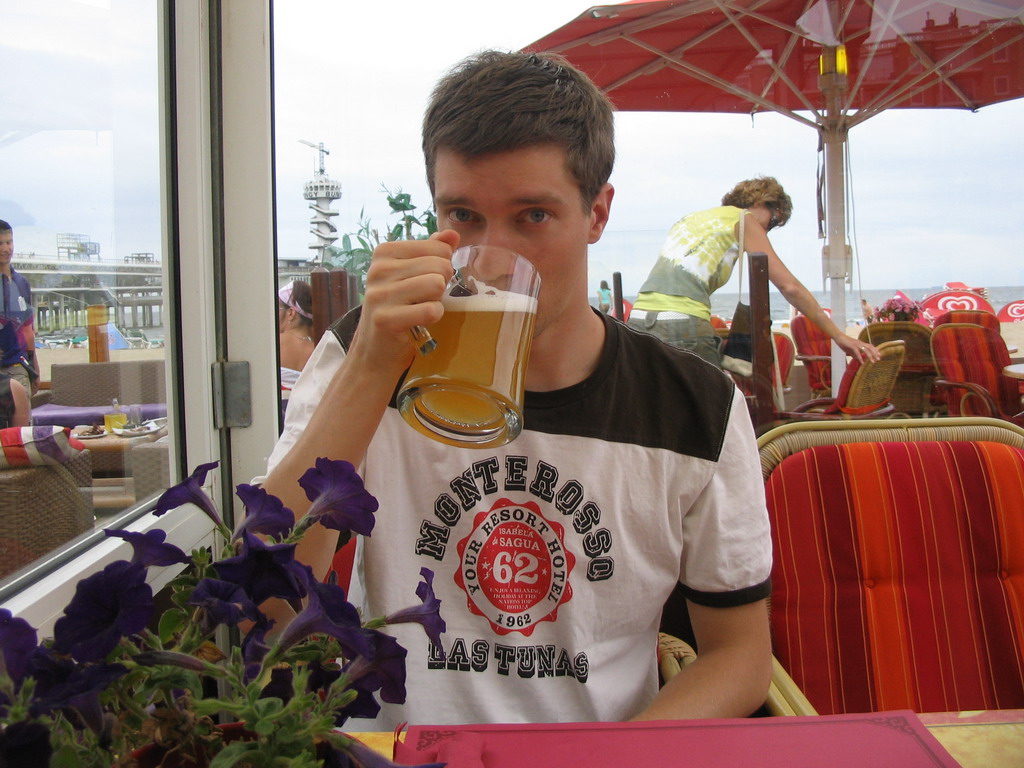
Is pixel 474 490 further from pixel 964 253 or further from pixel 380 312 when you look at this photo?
pixel 964 253

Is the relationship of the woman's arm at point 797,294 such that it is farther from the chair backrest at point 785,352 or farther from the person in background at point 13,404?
the person in background at point 13,404

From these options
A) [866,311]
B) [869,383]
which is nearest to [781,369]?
[866,311]

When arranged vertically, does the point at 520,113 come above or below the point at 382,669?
above

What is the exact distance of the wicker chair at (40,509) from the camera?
44.6 inches

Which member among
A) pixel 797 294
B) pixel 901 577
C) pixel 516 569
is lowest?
pixel 901 577

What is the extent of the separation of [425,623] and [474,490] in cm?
74

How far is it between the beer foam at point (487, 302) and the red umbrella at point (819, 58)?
9.02ft

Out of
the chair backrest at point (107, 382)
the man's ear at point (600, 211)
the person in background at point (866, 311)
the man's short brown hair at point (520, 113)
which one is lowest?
the chair backrest at point (107, 382)

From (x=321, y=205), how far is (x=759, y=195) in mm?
2101

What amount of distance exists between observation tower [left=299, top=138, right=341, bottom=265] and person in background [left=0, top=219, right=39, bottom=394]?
985 millimetres

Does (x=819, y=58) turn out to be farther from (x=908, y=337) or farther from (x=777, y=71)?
(x=908, y=337)

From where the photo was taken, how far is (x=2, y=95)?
1.07 metres

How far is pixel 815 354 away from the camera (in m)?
4.10

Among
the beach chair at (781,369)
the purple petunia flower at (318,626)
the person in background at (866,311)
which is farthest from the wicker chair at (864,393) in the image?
the purple petunia flower at (318,626)
